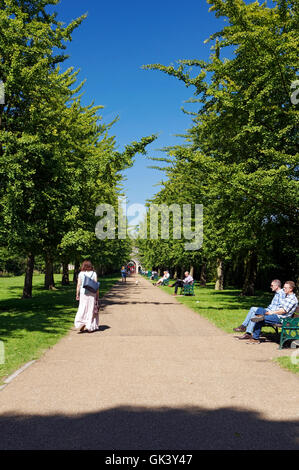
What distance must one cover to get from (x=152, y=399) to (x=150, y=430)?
2.97ft

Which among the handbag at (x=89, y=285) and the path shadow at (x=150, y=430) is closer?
Result: the path shadow at (x=150, y=430)

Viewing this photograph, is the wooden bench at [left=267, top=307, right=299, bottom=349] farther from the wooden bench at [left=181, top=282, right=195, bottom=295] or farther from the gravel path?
the wooden bench at [left=181, top=282, right=195, bottom=295]

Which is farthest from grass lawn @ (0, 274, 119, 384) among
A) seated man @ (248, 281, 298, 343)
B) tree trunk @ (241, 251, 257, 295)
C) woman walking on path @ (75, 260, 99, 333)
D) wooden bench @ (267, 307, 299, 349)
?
tree trunk @ (241, 251, 257, 295)

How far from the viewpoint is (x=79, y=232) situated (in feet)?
46.5

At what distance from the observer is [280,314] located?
27.4ft

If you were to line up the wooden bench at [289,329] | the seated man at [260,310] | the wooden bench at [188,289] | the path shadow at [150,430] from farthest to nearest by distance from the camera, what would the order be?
the wooden bench at [188,289] → the seated man at [260,310] → the wooden bench at [289,329] → the path shadow at [150,430]

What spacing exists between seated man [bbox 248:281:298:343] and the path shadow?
4.31 meters

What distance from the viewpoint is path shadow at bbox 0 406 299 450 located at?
3471 millimetres

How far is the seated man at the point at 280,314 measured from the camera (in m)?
8.30

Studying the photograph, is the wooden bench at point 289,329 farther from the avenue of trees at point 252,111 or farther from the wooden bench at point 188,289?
the wooden bench at point 188,289

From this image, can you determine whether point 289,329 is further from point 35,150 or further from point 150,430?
point 35,150

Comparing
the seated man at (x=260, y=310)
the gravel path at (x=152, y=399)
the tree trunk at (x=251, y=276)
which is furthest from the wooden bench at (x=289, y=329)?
the tree trunk at (x=251, y=276)

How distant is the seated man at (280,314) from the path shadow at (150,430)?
431 centimetres
